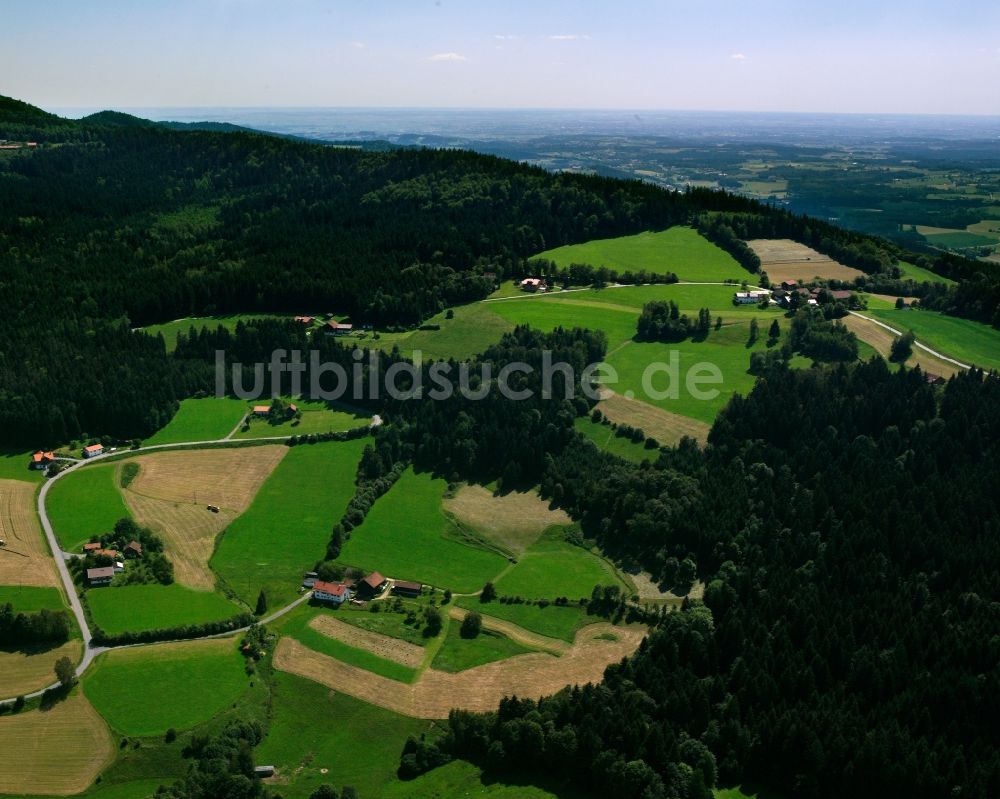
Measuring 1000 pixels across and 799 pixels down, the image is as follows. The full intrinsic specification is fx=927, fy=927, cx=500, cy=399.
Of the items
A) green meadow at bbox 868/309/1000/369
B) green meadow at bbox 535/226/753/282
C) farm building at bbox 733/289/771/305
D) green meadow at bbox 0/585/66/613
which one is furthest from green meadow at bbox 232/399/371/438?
green meadow at bbox 868/309/1000/369

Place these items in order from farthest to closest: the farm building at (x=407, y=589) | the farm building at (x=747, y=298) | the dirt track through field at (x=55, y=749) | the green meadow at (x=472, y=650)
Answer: the farm building at (x=747, y=298) → the farm building at (x=407, y=589) → the green meadow at (x=472, y=650) → the dirt track through field at (x=55, y=749)

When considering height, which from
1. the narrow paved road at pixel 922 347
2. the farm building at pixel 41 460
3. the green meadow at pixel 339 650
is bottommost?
the green meadow at pixel 339 650

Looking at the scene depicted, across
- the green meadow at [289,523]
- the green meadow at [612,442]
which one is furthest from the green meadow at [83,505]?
the green meadow at [612,442]

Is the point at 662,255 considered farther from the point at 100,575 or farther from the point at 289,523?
the point at 100,575

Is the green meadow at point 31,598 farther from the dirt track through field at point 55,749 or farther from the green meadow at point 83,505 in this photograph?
the dirt track through field at point 55,749

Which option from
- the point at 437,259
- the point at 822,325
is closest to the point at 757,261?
the point at 822,325

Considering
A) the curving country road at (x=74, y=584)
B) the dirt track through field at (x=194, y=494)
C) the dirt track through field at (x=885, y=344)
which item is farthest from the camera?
the dirt track through field at (x=885, y=344)
